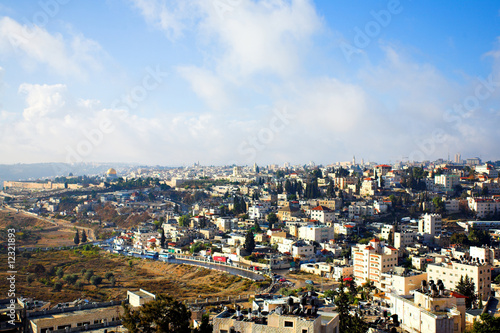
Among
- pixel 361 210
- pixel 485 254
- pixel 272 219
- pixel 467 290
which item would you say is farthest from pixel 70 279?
pixel 361 210

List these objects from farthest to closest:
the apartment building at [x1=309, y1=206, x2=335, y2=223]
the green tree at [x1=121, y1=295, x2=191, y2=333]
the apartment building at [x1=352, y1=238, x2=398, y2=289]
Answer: the apartment building at [x1=309, y1=206, x2=335, y2=223] < the apartment building at [x1=352, y1=238, x2=398, y2=289] < the green tree at [x1=121, y1=295, x2=191, y2=333]

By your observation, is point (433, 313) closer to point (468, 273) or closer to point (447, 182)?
point (468, 273)

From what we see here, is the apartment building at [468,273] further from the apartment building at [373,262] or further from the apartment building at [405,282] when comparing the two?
the apartment building at [373,262]

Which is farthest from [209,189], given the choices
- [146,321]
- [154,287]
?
[146,321]

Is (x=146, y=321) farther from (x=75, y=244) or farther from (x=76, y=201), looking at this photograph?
(x=76, y=201)

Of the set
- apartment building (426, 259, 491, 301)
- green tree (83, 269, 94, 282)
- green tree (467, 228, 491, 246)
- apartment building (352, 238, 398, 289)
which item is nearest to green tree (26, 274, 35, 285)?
green tree (83, 269, 94, 282)

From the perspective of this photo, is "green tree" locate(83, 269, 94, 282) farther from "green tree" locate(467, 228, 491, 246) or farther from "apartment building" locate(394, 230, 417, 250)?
"green tree" locate(467, 228, 491, 246)
